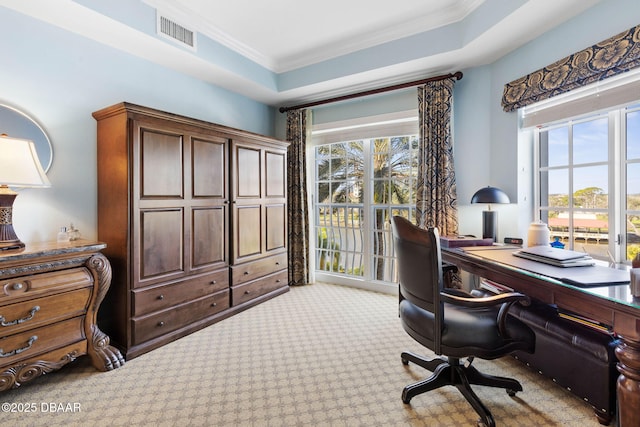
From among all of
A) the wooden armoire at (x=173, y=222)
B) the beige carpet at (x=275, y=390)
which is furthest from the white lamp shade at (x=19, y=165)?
the beige carpet at (x=275, y=390)

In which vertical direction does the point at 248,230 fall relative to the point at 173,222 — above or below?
below

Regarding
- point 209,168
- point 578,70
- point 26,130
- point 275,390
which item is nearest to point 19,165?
point 26,130

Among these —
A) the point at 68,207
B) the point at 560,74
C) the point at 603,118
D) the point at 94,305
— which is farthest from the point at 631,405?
the point at 68,207

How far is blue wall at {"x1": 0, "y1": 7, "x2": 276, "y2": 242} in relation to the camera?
217 centimetres

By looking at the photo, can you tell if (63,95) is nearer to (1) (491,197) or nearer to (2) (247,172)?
(2) (247,172)

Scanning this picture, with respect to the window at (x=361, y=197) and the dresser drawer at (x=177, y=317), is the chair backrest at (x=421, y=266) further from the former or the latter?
the window at (x=361, y=197)

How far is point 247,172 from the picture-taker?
3.32 m

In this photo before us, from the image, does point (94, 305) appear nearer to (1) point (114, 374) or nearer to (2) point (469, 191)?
(1) point (114, 374)

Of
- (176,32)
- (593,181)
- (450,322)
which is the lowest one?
(450,322)

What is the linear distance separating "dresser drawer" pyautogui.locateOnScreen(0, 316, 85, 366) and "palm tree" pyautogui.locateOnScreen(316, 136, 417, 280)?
3.02 meters

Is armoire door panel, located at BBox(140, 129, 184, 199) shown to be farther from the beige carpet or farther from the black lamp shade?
the black lamp shade

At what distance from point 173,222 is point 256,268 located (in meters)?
1.12

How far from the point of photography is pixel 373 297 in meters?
3.66

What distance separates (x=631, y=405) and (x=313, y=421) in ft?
4.52
